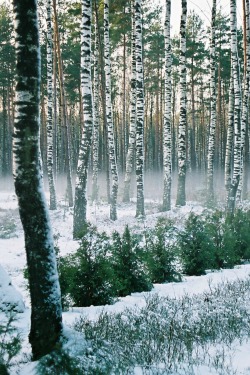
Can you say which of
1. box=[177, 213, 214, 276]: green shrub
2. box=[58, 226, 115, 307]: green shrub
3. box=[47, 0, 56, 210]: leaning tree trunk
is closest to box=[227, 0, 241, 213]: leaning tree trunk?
box=[177, 213, 214, 276]: green shrub

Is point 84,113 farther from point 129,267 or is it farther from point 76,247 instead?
point 129,267

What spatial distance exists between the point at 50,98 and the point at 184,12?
7529 millimetres

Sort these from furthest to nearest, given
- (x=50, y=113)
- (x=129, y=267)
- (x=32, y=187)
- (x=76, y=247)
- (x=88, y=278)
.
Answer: (x=50, y=113) → (x=76, y=247) → (x=129, y=267) → (x=88, y=278) → (x=32, y=187)

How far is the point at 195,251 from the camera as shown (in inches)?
347

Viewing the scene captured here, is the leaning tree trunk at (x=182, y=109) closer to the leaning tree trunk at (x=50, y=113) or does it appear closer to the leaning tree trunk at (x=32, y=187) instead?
the leaning tree trunk at (x=50, y=113)

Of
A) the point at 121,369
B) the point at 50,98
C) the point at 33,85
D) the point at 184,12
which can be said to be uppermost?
the point at 184,12

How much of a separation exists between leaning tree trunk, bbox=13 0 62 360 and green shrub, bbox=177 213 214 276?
5343 millimetres

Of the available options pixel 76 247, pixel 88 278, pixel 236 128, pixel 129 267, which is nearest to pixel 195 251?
pixel 129 267

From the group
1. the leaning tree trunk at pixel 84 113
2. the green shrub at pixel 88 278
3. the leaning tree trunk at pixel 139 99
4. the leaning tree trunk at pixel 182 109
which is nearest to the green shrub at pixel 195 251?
the green shrub at pixel 88 278

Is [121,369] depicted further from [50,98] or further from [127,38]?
[127,38]

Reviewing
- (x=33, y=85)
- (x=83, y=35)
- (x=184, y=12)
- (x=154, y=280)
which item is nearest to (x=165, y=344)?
(x=33, y=85)

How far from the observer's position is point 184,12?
17.3 m

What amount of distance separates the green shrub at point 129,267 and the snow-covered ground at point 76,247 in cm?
21

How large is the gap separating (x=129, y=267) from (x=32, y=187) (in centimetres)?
382
